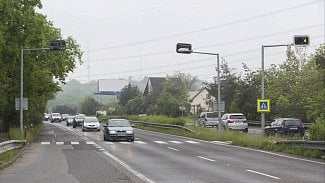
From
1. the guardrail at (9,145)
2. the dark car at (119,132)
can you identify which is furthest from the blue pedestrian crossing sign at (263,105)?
the guardrail at (9,145)

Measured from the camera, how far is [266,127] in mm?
43375

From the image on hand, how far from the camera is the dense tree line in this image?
109ft

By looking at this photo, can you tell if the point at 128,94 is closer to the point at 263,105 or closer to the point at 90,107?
the point at 90,107

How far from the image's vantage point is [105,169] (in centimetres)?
1819

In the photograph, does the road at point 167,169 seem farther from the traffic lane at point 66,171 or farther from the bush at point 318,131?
the bush at point 318,131

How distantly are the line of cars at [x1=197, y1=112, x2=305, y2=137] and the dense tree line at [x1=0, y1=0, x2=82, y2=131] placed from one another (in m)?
15.4

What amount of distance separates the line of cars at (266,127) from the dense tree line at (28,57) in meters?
15.4

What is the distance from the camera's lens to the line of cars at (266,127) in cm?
3981

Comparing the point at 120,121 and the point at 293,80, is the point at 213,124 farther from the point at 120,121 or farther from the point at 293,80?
the point at 120,121

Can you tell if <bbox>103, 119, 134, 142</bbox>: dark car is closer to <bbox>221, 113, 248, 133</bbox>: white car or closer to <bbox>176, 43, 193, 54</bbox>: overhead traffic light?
<bbox>176, 43, 193, 54</bbox>: overhead traffic light

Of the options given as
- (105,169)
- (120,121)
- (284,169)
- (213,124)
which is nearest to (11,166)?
(105,169)

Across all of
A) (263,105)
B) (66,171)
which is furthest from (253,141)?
(66,171)

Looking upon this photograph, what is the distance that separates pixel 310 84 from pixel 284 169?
41.9 metres

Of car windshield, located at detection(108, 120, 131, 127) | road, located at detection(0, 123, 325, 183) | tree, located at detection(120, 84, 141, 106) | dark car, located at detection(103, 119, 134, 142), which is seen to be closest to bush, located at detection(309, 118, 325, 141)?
road, located at detection(0, 123, 325, 183)
